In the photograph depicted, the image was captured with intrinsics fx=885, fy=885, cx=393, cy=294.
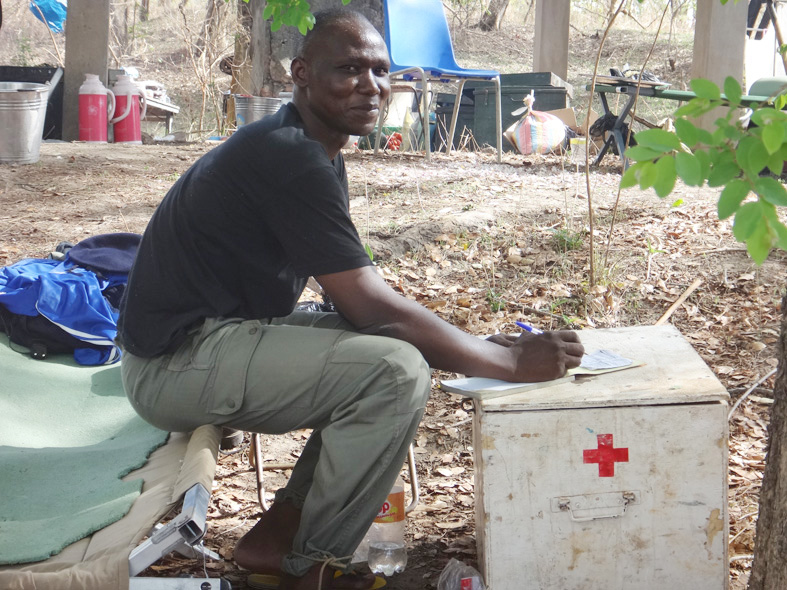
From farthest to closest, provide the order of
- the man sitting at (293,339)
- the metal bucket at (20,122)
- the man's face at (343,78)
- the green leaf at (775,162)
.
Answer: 1. the metal bucket at (20,122)
2. the man's face at (343,78)
3. the man sitting at (293,339)
4. the green leaf at (775,162)

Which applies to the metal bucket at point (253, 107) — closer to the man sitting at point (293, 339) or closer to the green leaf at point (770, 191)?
the man sitting at point (293, 339)

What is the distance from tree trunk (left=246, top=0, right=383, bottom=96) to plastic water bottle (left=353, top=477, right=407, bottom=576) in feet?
25.3

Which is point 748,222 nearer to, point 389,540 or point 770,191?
point 770,191

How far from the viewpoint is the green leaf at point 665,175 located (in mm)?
1277

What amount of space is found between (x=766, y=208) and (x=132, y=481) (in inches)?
72.5

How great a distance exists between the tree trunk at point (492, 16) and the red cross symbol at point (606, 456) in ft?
60.7

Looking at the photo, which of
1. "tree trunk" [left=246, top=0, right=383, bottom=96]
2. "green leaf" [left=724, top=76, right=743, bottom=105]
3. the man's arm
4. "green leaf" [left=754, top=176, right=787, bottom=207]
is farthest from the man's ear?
"tree trunk" [left=246, top=0, right=383, bottom=96]

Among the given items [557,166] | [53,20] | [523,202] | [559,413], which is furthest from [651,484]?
[53,20]

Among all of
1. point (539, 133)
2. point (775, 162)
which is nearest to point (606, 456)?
point (775, 162)

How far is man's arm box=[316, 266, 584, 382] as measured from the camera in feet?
7.59

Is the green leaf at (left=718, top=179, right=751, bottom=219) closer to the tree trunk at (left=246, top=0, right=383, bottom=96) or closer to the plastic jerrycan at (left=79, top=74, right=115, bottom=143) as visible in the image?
the plastic jerrycan at (left=79, top=74, right=115, bottom=143)

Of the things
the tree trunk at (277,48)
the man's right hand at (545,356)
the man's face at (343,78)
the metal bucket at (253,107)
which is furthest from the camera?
the tree trunk at (277,48)

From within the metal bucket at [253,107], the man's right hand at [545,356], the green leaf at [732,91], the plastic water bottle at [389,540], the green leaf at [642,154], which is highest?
the metal bucket at [253,107]

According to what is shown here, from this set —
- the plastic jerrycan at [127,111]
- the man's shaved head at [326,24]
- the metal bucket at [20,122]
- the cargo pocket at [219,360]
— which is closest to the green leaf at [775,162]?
the cargo pocket at [219,360]
